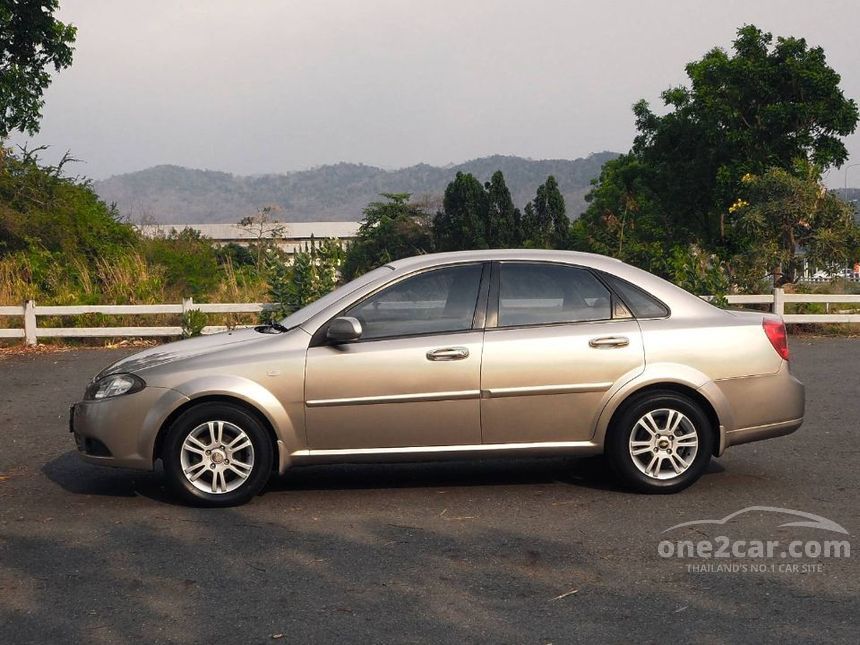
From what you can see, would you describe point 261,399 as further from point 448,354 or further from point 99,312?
point 99,312

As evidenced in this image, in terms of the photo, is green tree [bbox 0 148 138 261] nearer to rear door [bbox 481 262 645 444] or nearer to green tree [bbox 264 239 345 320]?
green tree [bbox 264 239 345 320]

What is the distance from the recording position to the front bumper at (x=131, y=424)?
24.1 ft

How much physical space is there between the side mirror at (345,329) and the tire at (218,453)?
2.58 ft

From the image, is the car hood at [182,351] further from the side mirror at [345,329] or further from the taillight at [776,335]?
the taillight at [776,335]

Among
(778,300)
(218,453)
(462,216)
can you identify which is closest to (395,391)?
(218,453)

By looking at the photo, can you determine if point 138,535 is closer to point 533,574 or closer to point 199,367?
point 199,367

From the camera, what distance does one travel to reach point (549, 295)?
779 cm

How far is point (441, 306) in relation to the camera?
767 centimetres

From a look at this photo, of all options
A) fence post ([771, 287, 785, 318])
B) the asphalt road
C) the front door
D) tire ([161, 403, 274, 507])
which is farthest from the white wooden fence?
the front door

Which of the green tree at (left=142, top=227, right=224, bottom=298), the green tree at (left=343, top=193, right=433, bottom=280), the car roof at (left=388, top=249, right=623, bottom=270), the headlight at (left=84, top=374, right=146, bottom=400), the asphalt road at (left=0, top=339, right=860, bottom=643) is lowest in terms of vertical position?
the asphalt road at (left=0, top=339, right=860, bottom=643)

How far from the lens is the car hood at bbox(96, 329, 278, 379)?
298 inches

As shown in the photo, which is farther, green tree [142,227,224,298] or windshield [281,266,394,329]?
green tree [142,227,224,298]

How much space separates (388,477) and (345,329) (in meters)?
1.62

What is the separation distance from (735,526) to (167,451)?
3679mm
